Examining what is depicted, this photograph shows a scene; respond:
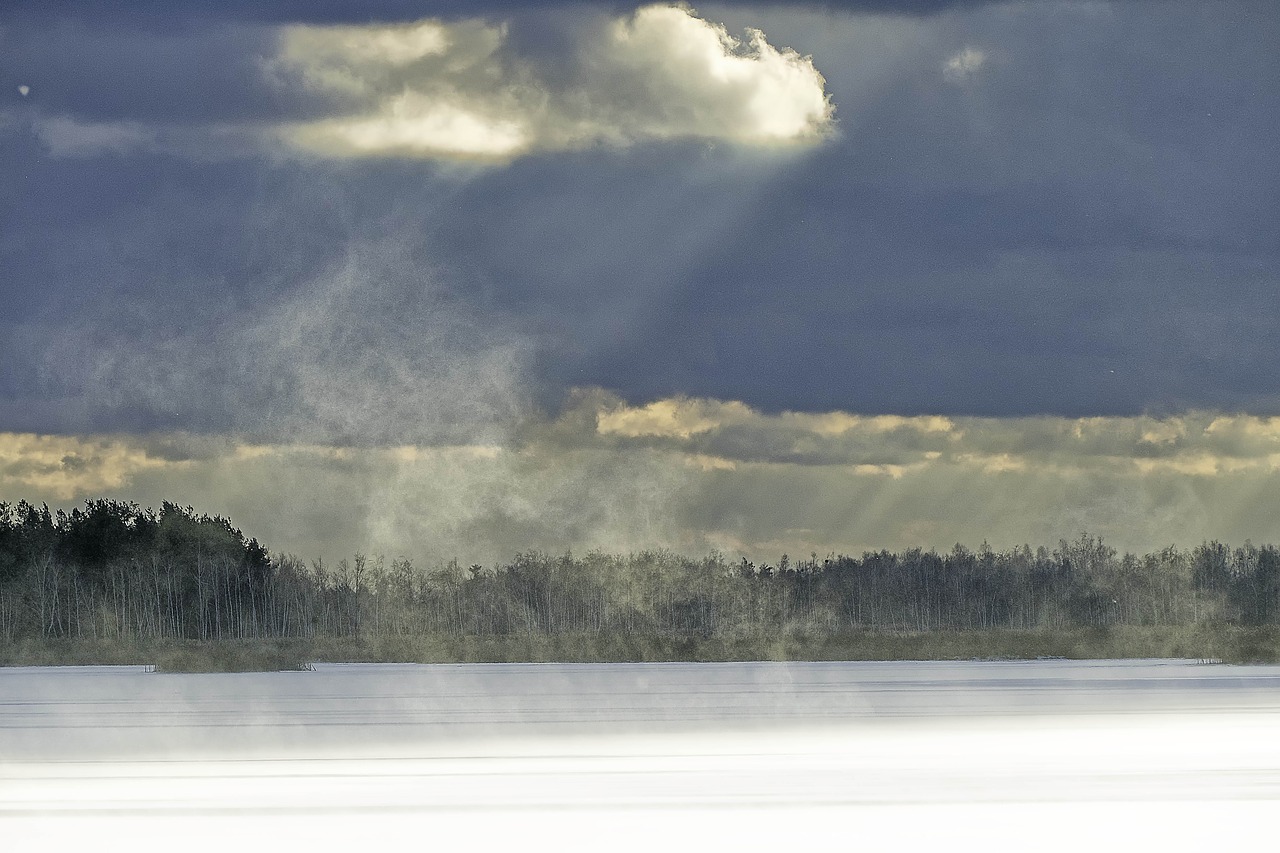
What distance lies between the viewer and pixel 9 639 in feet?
338

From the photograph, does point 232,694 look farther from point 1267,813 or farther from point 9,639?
point 9,639

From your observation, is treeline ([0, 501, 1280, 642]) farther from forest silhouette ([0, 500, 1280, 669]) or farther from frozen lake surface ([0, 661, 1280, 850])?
frozen lake surface ([0, 661, 1280, 850])

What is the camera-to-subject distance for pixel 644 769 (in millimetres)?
20281

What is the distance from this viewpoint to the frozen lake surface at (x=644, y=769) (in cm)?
1505

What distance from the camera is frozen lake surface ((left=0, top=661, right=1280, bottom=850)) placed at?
15055 mm

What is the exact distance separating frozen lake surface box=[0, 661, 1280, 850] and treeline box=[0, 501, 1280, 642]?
70.1 meters

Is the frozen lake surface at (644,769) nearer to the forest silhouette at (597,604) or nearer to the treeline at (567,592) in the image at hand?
the forest silhouette at (597,604)

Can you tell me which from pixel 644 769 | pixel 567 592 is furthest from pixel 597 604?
pixel 644 769

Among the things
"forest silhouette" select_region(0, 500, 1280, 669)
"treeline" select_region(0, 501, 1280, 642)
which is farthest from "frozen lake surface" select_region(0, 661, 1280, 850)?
"treeline" select_region(0, 501, 1280, 642)

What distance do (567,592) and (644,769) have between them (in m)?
117

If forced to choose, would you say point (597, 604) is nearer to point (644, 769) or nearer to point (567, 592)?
point (567, 592)

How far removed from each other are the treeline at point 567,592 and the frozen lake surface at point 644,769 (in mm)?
70092

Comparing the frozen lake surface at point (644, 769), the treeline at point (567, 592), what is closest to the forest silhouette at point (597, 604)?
the treeline at point (567, 592)

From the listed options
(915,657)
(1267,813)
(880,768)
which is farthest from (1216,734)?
(915,657)
